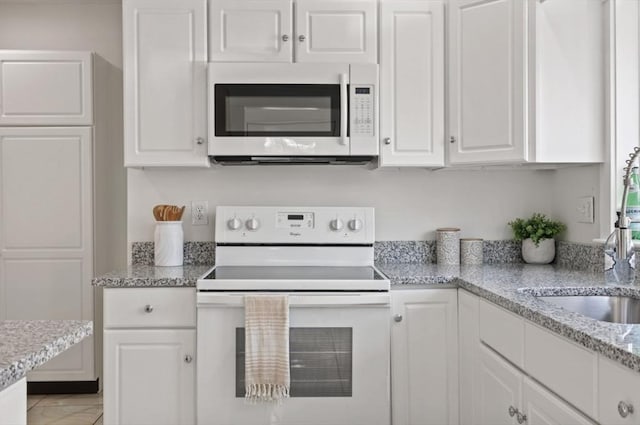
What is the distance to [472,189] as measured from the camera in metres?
2.81

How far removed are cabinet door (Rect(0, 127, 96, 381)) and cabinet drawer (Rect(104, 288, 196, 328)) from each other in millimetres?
909

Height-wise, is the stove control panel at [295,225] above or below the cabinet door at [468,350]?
above

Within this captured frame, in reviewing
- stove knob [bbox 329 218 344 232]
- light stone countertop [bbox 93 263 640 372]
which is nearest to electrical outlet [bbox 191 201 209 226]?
light stone countertop [bbox 93 263 640 372]

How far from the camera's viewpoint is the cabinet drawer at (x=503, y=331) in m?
1.62

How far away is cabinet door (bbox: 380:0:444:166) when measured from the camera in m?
2.48

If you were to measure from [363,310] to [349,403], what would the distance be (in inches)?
15.0

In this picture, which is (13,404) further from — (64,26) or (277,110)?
(64,26)

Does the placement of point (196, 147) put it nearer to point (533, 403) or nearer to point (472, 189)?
point (472, 189)

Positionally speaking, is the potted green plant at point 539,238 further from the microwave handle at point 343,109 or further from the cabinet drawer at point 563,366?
the cabinet drawer at point 563,366

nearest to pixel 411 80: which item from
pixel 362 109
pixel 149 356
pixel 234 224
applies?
pixel 362 109

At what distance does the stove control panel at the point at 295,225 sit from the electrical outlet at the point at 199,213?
0.48 feet

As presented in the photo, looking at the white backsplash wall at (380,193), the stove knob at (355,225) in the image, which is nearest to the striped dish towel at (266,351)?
the stove knob at (355,225)

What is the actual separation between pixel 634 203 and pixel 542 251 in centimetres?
62

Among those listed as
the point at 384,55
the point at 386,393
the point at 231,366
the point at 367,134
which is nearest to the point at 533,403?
the point at 386,393
